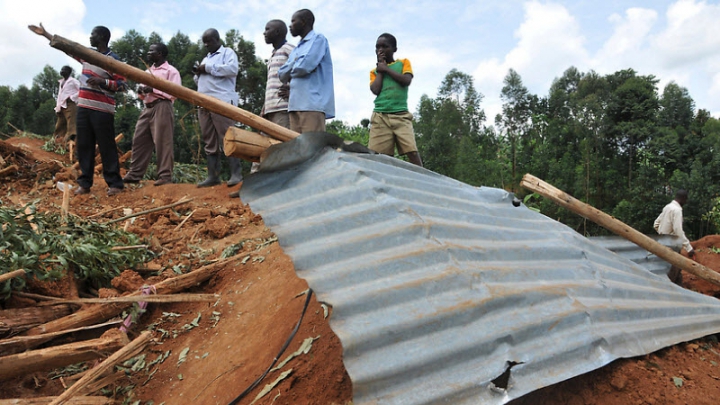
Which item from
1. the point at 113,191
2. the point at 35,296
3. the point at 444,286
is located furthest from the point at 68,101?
the point at 444,286

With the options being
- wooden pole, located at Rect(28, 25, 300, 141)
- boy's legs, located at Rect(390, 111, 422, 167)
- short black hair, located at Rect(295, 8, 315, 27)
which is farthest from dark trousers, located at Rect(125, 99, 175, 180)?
wooden pole, located at Rect(28, 25, 300, 141)

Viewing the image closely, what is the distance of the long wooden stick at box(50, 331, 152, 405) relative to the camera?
2359 millimetres

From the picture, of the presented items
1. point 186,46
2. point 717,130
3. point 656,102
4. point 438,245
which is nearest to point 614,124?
point 656,102

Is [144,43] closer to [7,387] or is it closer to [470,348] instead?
[7,387]

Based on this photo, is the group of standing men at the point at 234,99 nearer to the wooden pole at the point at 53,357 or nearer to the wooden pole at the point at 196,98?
the wooden pole at the point at 196,98

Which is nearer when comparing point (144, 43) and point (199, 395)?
point (199, 395)

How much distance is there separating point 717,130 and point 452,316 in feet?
108

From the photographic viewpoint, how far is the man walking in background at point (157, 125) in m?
5.79

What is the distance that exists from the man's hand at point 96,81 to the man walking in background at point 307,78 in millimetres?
2130

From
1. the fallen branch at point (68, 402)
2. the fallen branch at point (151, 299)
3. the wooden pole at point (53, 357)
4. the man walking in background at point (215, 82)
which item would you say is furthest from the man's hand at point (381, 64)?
the fallen branch at point (68, 402)

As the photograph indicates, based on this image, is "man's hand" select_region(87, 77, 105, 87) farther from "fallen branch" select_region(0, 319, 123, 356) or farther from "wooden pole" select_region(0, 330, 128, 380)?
"wooden pole" select_region(0, 330, 128, 380)

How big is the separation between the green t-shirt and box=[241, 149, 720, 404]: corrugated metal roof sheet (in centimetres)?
225

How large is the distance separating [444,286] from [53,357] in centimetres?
214

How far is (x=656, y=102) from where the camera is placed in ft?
79.6
